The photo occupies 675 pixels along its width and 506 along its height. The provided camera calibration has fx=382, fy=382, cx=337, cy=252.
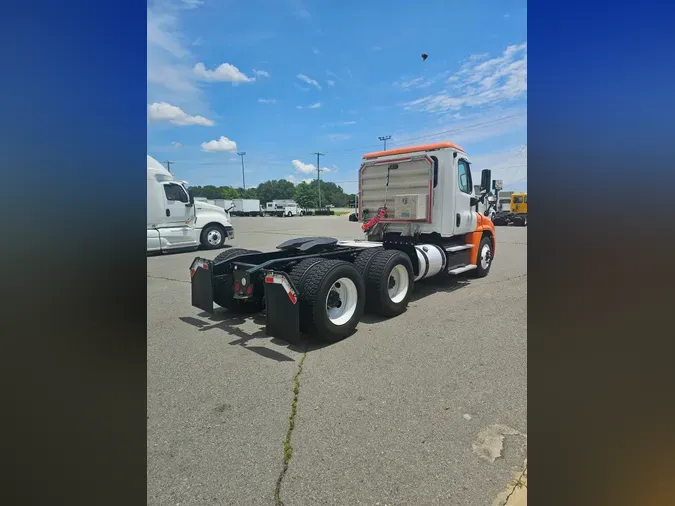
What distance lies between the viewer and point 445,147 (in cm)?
722

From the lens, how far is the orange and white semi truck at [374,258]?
4473mm

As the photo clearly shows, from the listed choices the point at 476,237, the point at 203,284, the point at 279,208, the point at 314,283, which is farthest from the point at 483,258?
the point at 279,208

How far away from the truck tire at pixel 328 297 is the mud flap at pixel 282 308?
0.84ft

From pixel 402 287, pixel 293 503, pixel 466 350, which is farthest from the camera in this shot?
pixel 402 287

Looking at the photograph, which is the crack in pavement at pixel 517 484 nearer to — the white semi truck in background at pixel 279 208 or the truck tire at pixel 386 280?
the truck tire at pixel 386 280

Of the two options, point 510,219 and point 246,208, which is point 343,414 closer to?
point 510,219

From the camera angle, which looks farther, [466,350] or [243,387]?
[466,350]

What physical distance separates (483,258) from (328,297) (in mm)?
5521

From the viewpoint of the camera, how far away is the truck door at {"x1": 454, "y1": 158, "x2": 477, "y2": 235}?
24.7ft
